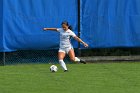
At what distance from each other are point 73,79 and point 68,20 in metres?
4.63

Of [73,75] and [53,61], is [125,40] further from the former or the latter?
[73,75]

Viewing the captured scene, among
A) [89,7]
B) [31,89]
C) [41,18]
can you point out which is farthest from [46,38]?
[31,89]

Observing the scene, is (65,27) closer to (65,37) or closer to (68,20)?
(65,37)

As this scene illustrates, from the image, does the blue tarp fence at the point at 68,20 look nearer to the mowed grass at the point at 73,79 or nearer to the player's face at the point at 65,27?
the mowed grass at the point at 73,79

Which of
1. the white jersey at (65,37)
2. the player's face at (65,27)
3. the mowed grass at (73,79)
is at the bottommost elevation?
the mowed grass at (73,79)

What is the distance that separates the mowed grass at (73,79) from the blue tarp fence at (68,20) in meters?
0.91

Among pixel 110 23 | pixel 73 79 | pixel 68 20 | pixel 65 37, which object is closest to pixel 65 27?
pixel 65 37

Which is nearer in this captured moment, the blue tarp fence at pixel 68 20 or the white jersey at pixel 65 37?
the white jersey at pixel 65 37

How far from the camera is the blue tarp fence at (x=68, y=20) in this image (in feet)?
51.1

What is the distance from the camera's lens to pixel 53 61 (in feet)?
54.4

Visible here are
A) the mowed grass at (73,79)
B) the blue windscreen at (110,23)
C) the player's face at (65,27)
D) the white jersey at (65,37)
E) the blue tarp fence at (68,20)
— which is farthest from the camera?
the blue windscreen at (110,23)

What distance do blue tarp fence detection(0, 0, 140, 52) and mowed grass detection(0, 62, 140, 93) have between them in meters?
0.91

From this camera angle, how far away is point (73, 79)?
11852 millimetres

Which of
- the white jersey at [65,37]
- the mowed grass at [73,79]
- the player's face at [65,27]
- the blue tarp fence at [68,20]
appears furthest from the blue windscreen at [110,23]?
the player's face at [65,27]
